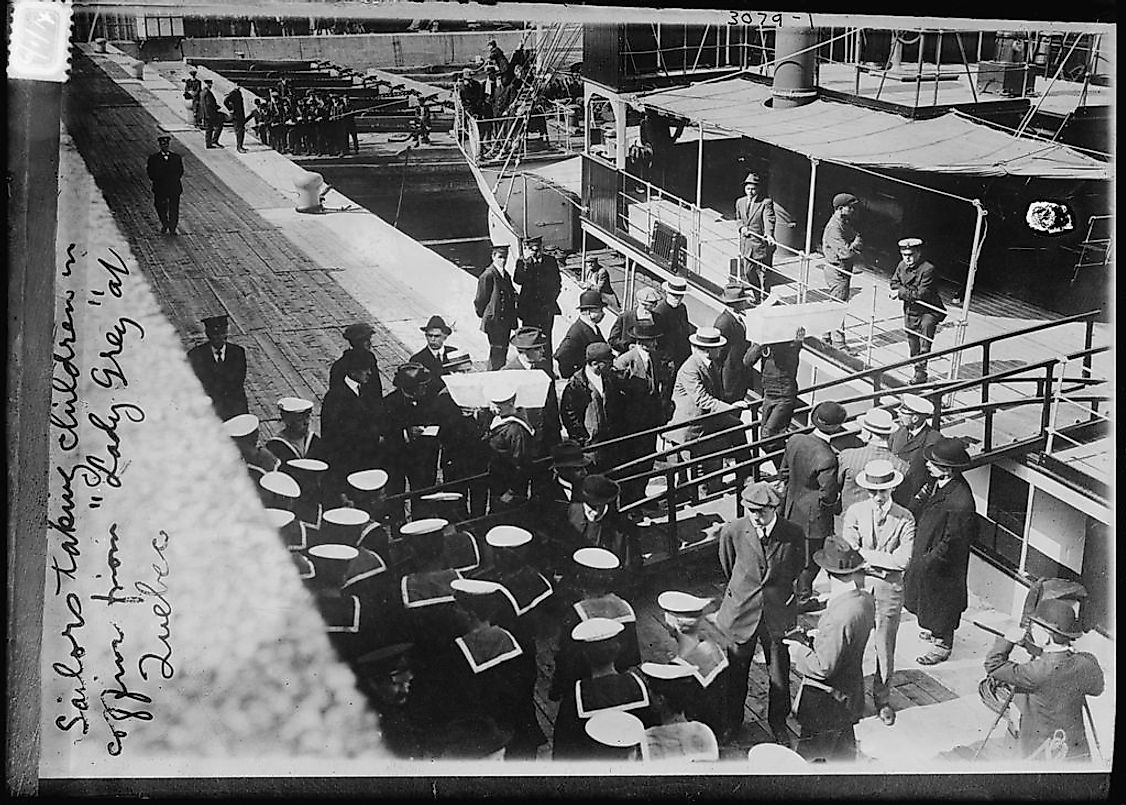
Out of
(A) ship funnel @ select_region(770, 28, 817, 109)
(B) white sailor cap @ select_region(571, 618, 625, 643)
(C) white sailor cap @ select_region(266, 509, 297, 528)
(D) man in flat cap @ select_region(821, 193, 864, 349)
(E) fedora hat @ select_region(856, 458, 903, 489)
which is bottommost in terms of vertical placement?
(B) white sailor cap @ select_region(571, 618, 625, 643)

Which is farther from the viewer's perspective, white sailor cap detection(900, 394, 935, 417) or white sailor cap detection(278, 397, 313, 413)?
white sailor cap detection(900, 394, 935, 417)

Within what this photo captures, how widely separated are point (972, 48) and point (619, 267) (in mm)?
937

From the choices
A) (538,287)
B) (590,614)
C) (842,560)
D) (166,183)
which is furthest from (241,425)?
Answer: (842,560)

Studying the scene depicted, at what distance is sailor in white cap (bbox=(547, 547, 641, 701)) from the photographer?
2.01m

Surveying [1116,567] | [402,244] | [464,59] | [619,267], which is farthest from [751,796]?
[464,59]

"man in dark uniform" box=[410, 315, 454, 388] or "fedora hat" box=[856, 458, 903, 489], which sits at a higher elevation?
"man in dark uniform" box=[410, 315, 454, 388]

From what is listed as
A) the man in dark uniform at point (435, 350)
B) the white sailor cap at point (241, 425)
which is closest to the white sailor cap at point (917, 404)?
the man in dark uniform at point (435, 350)

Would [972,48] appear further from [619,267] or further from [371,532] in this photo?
[371,532]

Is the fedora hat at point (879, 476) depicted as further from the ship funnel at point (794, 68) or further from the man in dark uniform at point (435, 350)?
the man in dark uniform at point (435, 350)

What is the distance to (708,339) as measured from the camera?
2.13 metres

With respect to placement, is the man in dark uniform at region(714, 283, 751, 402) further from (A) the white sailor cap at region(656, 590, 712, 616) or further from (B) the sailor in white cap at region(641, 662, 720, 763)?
(B) the sailor in white cap at region(641, 662, 720, 763)

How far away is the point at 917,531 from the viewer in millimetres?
2104

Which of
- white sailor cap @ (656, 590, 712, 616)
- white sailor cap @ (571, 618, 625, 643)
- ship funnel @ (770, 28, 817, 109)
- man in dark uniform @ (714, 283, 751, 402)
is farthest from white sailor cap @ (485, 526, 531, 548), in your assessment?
ship funnel @ (770, 28, 817, 109)

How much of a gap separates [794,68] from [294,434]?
1376 mm
